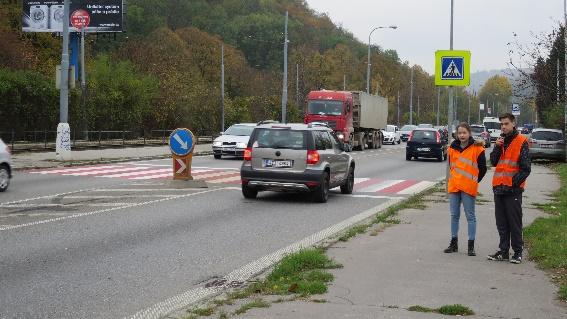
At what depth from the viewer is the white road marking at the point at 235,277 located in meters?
6.60

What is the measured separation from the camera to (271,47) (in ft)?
397

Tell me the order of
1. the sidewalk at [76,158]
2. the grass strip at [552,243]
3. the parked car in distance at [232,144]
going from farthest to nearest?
the parked car in distance at [232,144], the sidewalk at [76,158], the grass strip at [552,243]

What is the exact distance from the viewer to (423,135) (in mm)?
38094

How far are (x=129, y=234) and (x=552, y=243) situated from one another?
5.74 m

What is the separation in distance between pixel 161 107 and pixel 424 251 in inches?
1867

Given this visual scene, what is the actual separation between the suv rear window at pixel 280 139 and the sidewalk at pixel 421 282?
200 inches

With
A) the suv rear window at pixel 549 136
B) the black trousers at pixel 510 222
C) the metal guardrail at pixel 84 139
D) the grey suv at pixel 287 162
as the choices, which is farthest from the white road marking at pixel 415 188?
the metal guardrail at pixel 84 139

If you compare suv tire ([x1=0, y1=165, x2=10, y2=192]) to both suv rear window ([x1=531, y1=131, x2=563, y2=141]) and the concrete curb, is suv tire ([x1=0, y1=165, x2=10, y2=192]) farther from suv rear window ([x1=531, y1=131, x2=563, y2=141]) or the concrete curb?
suv rear window ([x1=531, y1=131, x2=563, y2=141])

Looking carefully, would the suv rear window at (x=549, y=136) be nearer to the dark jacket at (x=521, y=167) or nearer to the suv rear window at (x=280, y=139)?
the suv rear window at (x=280, y=139)

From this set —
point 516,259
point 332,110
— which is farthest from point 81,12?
point 516,259

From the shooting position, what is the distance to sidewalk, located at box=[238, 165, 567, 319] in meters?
6.44

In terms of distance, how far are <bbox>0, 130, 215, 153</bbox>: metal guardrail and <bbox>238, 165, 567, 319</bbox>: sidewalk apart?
1025 inches

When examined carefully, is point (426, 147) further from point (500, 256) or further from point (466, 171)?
point (500, 256)

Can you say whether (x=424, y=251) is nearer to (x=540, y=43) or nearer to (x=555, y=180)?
(x=555, y=180)
